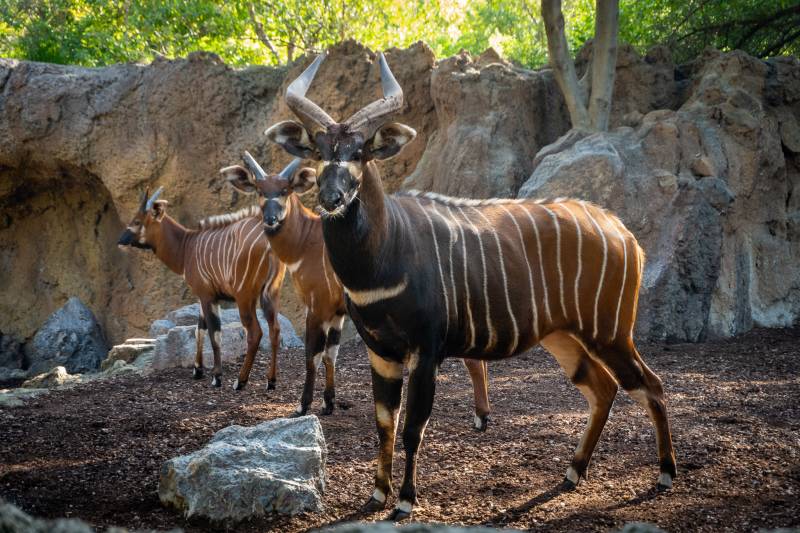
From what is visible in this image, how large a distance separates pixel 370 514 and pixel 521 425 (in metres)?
1.95

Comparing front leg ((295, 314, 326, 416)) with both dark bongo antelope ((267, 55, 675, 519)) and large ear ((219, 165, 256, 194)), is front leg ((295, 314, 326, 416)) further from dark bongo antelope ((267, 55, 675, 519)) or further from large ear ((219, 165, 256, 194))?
dark bongo antelope ((267, 55, 675, 519))

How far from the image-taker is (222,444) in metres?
4.43

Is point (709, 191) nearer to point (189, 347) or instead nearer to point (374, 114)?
point (189, 347)

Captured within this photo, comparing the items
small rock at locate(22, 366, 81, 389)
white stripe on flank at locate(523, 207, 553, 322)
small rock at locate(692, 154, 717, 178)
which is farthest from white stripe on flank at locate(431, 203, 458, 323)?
small rock at locate(692, 154, 717, 178)

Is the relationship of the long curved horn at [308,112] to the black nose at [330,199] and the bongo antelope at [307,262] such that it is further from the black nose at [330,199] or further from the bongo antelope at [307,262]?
the bongo antelope at [307,262]

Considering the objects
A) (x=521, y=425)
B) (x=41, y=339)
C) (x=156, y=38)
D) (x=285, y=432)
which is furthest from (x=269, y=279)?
(x=156, y=38)

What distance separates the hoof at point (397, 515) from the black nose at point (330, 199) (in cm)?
151

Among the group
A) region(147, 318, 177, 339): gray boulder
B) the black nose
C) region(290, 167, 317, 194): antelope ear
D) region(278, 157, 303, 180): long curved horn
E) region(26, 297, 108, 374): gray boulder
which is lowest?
region(26, 297, 108, 374): gray boulder

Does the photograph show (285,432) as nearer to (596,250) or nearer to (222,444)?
(222,444)

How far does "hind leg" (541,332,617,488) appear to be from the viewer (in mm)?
4785

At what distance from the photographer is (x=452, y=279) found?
4562 millimetres

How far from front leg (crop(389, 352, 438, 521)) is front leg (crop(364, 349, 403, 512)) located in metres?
0.17

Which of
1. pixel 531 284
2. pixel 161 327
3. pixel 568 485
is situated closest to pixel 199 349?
pixel 161 327

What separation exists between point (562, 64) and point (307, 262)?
503 centimetres
